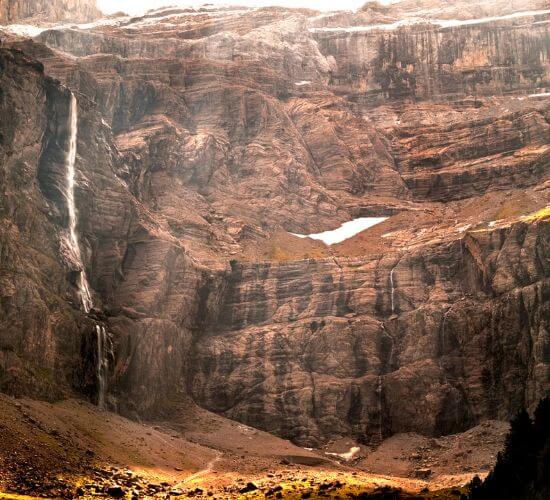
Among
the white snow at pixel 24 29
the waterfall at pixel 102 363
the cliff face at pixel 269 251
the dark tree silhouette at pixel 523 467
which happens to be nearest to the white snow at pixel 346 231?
the cliff face at pixel 269 251

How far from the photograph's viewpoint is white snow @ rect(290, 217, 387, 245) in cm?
13962

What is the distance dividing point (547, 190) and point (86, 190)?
6304 cm

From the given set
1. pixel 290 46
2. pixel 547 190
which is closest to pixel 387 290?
pixel 547 190

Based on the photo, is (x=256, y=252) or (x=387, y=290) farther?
(x=256, y=252)

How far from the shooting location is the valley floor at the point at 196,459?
7231 centimetres

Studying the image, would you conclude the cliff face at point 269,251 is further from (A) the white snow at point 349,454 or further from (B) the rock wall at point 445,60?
(B) the rock wall at point 445,60

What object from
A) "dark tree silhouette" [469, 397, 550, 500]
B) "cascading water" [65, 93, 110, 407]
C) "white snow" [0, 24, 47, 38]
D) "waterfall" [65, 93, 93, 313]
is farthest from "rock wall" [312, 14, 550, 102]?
"dark tree silhouette" [469, 397, 550, 500]

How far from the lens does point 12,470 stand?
6925cm

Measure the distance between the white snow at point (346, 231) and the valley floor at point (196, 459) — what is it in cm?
4354

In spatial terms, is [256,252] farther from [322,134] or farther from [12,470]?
[12,470]

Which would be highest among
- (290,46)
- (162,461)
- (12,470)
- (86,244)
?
(290,46)

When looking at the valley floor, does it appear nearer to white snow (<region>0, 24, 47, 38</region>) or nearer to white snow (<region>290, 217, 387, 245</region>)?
white snow (<region>290, 217, 387, 245</region>)

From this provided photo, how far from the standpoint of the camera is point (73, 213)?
106188 mm

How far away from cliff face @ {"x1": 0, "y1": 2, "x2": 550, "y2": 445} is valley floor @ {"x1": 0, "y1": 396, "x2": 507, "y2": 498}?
384 centimetres
